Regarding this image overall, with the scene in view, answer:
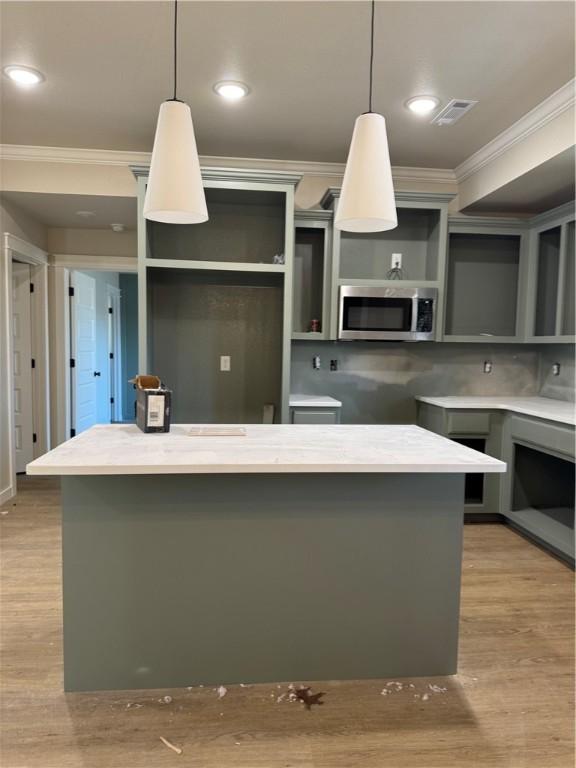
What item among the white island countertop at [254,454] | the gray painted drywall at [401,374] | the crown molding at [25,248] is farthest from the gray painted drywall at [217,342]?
the white island countertop at [254,454]

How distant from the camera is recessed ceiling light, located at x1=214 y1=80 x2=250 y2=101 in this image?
2.84 m

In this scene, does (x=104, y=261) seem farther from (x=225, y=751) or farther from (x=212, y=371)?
(x=225, y=751)

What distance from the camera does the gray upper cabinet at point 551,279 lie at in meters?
3.67

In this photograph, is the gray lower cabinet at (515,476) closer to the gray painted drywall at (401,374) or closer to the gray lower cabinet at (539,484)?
the gray lower cabinet at (539,484)

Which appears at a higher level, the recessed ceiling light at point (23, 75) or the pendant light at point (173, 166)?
the recessed ceiling light at point (23, 75)

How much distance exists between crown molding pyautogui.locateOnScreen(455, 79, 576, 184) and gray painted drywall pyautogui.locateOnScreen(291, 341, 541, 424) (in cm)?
142

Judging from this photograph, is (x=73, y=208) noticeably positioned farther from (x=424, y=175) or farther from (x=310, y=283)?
(x=424, y=175)

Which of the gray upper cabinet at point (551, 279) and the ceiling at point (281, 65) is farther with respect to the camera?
the gray upper cabinet at point (551, 279)

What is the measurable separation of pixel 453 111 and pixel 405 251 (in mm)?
1243

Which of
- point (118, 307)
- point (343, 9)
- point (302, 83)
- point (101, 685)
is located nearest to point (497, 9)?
point (343, 9)

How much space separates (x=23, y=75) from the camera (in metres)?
2.77

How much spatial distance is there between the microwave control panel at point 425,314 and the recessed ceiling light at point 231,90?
1869mm

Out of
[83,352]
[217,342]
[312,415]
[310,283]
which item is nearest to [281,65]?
[310,283]

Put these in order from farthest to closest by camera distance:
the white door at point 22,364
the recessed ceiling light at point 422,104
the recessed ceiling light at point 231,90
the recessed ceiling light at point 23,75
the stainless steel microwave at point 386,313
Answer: the white door at point 22,364 → the stainless steel microwave at point 386,313 → the recessed ceiling light at point 422,104 → the recessed ceiling light at point 231,90 → the recessed ceiling light at point 23,75
